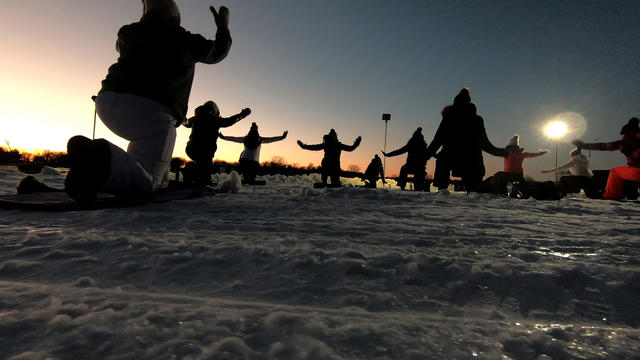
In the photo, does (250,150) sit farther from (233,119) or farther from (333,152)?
(233,119)

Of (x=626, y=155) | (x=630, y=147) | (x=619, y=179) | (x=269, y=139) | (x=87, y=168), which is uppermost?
(x=269, y=139)

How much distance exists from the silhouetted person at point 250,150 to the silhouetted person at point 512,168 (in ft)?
18.7

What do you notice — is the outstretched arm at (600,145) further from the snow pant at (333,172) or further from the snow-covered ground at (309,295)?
the snow-covered ground at (309,295)

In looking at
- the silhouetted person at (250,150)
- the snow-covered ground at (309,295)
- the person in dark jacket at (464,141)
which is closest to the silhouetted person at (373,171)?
the silhouetted person at (250,150)

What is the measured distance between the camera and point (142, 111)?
106 inches

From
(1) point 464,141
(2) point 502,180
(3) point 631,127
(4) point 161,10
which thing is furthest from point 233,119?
(3) point 631,127

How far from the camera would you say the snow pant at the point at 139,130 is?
245 cm

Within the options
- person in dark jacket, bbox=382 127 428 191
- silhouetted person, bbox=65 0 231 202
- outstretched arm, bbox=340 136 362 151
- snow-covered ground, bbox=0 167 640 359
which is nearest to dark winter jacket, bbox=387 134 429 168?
person in dark jacket, bbox=382 127 428 191

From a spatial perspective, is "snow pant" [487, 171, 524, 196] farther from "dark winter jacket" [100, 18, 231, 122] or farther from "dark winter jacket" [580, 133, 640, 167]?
"dark winter jacket" [100, 18, 231, 122]

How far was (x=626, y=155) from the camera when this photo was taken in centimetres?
566

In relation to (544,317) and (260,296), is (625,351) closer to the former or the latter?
(544,317)

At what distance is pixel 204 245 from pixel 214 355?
0.79 metres

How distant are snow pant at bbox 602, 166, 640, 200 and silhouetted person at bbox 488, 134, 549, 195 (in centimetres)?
152

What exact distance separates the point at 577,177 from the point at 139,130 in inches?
367
